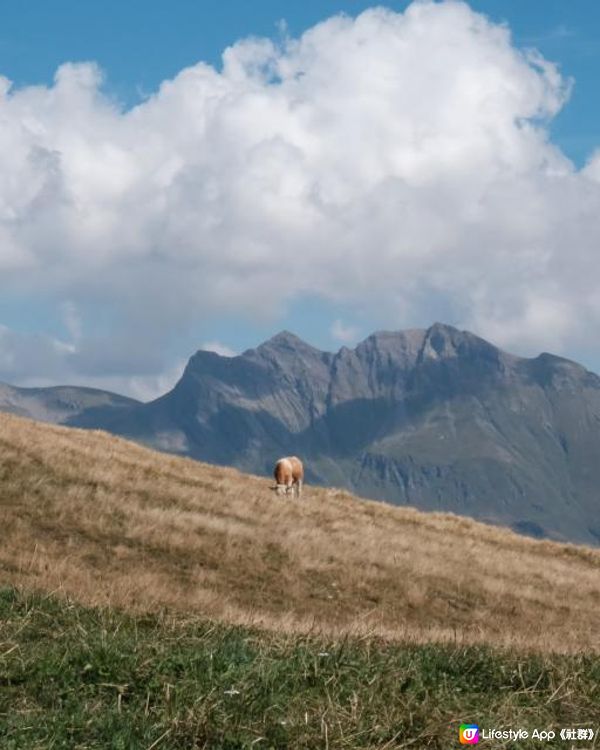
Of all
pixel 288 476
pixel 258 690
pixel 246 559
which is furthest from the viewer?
pixel 288 476

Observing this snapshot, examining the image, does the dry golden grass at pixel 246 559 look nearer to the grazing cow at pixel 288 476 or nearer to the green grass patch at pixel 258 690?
the green grass patch at pixel 258 690

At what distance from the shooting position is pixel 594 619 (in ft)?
80.4

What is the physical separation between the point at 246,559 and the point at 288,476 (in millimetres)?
17579

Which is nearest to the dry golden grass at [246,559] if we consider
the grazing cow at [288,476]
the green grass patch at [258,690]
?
the green grass patch at [258,690]

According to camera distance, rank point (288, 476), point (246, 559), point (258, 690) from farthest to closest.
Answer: point (288, 476) < point (246, 559) < point (258, 690)

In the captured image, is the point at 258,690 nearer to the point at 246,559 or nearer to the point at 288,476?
the point at 246,559

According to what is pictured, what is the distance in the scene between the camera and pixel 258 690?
7.23 m

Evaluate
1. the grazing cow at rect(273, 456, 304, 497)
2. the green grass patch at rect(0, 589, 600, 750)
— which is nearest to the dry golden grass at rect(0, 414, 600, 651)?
the green grass patch at rect(0, 589, 600, 750)

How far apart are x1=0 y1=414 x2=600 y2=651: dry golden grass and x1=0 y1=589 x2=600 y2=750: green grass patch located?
8.24 feet

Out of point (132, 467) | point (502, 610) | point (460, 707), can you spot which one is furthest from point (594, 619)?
point (460, 707)

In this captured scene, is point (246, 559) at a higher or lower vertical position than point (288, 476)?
lower

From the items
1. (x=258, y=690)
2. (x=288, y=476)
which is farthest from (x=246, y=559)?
(x=288, y=476)

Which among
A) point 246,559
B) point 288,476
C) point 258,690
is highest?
point 288,476

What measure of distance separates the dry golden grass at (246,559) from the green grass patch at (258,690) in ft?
8.24
